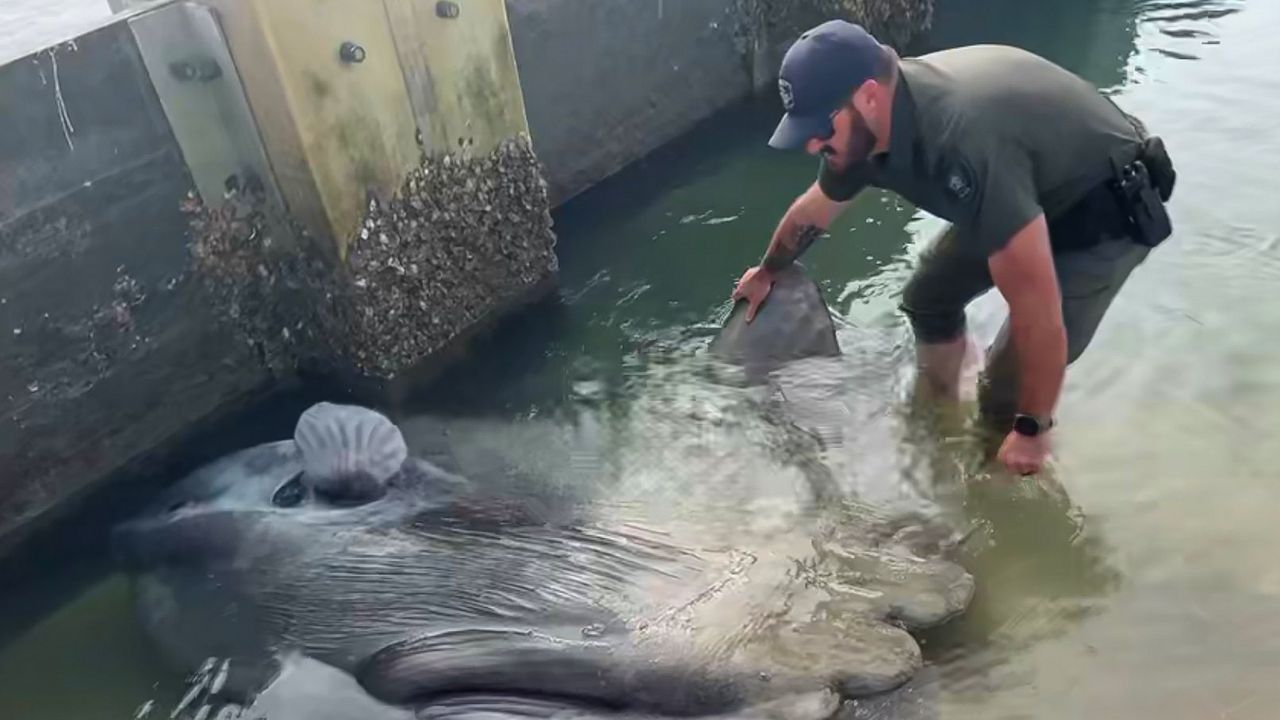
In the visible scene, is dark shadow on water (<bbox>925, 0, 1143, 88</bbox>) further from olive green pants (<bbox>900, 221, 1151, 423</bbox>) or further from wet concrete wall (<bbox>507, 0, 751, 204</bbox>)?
olive green pants (<bbox>900, 221, 1151, 423</bbox>)

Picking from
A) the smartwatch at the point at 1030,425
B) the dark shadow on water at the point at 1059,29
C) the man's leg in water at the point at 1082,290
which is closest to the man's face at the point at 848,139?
the man's leg in water at the point at 1082,290

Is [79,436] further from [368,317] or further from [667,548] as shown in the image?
[667,548]

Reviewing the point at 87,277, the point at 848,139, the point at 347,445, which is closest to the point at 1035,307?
the point at 848,139

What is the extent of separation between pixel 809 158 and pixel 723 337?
2442mm

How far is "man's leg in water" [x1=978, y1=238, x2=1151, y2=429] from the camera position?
12.3 ft

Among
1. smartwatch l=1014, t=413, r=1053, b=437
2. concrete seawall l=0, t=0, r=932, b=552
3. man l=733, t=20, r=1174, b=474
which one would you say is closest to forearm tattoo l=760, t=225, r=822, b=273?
man l=733, t=20, r=1174, b=474

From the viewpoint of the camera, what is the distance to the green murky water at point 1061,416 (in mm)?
3424

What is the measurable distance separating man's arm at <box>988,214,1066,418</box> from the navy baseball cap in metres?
0.70

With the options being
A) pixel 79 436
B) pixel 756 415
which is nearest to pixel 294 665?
pixel 79 436

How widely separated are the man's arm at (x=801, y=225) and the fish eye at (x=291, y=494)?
7.01 ft

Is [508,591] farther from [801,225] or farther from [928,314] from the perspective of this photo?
[928,314]

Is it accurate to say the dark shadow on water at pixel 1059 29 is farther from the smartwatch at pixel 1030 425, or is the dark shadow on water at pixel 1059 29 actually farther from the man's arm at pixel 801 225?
the smartwatch at pixel 1030 425

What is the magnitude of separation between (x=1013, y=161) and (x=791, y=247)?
1203 millimetres

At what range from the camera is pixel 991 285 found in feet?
Result: 14.5
